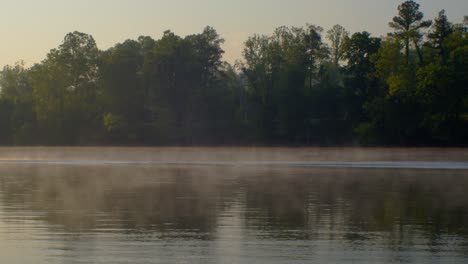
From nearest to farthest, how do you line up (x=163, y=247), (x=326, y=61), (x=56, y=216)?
(x=163, y=247), (x=56, y=216), (x=326, y=61)

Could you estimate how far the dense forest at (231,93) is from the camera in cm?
8081

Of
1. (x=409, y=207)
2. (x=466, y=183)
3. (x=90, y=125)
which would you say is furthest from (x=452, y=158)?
(x=90, y=125)

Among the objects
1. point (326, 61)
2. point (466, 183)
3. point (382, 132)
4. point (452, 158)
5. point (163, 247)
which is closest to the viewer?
point (163, 247)

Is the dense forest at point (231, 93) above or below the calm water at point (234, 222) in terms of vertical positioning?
above

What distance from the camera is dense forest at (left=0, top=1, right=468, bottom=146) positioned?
80812 mm

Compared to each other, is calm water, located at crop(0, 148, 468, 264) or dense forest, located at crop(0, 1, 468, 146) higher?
dense forest, located at crop(0, 1, 468, 146)

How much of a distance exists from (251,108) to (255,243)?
8343 centimetres

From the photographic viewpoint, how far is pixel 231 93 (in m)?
107

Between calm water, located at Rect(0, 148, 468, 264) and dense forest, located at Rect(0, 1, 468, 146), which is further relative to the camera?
dense forest, located at Rect(0, 1, 468, 146)

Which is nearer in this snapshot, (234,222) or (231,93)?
(234,222)

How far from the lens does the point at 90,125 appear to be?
104m

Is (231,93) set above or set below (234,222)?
above

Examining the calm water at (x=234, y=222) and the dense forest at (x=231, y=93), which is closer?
the calm water at (x=234, y=222)

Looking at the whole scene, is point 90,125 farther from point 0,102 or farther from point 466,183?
point 466,183
